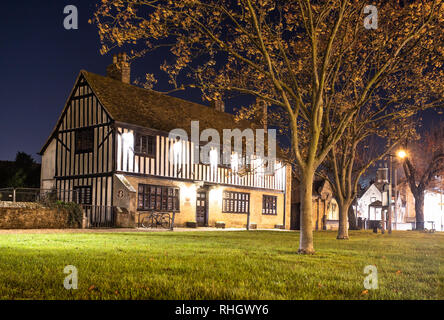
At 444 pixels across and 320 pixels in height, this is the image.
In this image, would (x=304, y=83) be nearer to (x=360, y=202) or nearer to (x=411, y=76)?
(x=411, y=76)

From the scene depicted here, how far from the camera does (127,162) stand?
1008 inches

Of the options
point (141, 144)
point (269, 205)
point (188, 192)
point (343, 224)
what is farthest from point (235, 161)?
point (343, 224)

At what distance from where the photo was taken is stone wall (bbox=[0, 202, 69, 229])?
19281 mm

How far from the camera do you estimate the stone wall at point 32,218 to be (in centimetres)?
1928

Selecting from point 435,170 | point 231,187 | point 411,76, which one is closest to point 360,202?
point 435,170

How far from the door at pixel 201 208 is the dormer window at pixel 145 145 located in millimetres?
5073

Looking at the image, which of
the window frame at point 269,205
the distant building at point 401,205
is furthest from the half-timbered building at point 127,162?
the distant building at point 401,205

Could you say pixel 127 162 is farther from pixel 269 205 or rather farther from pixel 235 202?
pixel 269 205

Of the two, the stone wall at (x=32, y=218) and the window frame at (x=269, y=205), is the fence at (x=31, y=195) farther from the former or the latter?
the window frame at (x=269, y=205)

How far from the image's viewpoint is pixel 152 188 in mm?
27141

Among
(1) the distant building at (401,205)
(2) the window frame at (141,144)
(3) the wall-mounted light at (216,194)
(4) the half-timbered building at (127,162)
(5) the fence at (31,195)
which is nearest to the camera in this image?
(5) the fence at (31,195)

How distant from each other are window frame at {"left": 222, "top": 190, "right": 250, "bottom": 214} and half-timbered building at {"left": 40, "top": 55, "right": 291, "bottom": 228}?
2.7 inches

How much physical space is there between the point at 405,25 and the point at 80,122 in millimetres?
18973

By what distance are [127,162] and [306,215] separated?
15637 mm
